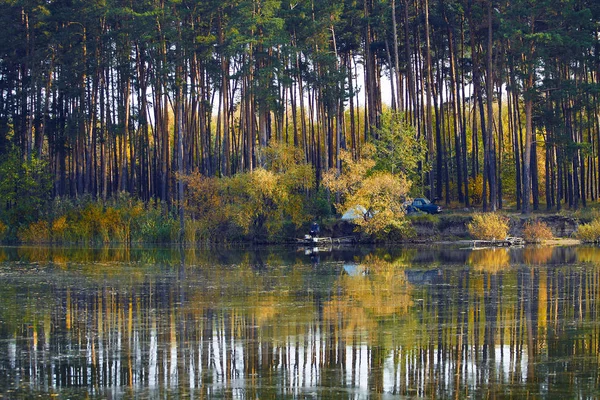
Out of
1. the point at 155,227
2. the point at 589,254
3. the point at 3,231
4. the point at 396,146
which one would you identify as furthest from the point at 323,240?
the point at 3,231

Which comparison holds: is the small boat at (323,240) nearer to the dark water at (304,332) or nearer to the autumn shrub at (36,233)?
the dark water at (304,332)

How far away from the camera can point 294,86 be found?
233 ft

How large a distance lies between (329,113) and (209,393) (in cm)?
5189

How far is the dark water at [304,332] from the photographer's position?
1516 cm

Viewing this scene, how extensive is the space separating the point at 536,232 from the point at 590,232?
2886 millimetres

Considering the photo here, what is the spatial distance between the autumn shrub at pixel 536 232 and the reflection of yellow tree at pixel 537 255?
3.91 meters

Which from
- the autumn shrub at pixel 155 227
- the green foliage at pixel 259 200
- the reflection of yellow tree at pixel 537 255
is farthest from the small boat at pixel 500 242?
the autumn shrub at pixel 155 227

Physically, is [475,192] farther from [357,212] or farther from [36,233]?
[36,233]

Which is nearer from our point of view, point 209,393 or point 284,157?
point 209,393

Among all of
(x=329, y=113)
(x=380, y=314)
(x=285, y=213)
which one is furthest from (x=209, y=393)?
(x=329, y=113)

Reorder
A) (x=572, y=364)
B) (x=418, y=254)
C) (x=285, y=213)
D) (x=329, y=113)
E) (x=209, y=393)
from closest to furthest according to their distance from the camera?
(x=209, y=393) → (x=572, y=364) → (x=418, y=254) → (x=285, y=213) → (x=329, y=113)

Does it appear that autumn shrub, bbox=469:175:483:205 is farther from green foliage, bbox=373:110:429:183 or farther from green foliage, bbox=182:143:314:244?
green foliage, bbox=182:143:314:244

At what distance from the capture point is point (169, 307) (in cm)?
2512

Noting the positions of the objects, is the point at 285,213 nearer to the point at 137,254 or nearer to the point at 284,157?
the point at 284,157
